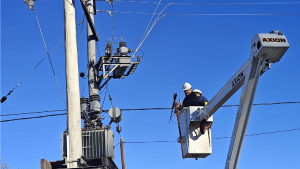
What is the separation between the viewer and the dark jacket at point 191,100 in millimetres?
15398

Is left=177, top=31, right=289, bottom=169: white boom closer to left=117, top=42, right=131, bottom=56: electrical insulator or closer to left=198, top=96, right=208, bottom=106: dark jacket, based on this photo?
left=198, top=96, right=208, bottom=106: dark jacket

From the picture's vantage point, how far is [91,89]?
18.2 metres

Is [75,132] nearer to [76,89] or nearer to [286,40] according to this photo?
[76,89]

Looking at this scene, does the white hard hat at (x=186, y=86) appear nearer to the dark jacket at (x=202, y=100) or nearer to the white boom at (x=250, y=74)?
the dark jacket at (x=202, y=100)

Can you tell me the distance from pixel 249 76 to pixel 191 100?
343cm

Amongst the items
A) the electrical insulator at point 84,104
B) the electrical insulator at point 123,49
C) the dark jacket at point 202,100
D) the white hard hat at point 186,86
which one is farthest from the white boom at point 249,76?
the electrical insulator at point 84,104

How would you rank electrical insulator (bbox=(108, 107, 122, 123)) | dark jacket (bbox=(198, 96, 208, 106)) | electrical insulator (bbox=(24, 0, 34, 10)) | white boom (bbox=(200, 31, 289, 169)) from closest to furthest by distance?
white boom (bbox=(200, 31, 289, 169)) → electrical insulator (bbox=(24, 0, 34, 10)) → dark jacket (bbox=(198, 96, 208, 106)) → electrical insulator (bbox=(108, 107, 122, 123))

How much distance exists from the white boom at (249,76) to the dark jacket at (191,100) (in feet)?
4.51

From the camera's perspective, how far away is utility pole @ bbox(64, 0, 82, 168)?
11.0m

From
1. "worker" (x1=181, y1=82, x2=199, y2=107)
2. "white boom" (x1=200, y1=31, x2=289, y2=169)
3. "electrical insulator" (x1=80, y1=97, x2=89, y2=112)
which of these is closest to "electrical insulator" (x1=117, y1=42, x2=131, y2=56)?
"electrical insulator" (x1=80, y1=97, x2=89, y2=112)

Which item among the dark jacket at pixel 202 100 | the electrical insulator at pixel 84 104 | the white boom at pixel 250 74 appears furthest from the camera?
the electrical insulator at pixel 84 104

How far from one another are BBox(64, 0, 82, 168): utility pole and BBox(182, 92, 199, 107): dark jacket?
484 cm

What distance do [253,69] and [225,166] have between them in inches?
103

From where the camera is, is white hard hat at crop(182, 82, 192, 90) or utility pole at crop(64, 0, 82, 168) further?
white hard hat at crop(182, 82, 192, 90)
